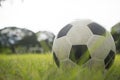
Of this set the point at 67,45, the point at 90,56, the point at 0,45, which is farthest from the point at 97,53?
the point at 0,45

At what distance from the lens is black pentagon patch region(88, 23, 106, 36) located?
4.40 meters

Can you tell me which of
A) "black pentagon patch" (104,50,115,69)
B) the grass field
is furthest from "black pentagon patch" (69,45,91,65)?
the grass field

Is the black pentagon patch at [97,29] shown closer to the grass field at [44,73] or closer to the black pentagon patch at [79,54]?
the black pentagon patch at [79,54]

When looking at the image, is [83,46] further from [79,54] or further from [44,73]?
[44,73]

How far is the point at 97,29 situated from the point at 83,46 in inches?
20.9

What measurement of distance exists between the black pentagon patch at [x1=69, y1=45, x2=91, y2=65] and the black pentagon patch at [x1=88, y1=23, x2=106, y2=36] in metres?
0.40

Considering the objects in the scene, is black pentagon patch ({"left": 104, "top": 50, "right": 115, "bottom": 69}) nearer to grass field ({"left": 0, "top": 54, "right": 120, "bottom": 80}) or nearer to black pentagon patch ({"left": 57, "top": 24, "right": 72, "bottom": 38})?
grass field ({"left": 0, "top": 54, "right": 120, "bottom": 80})

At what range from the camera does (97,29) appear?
4.50 meters

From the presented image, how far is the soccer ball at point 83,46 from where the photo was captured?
4.08m

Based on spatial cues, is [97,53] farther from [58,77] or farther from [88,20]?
[58,77]

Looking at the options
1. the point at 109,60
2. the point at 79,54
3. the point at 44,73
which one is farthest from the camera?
the point at 109,60

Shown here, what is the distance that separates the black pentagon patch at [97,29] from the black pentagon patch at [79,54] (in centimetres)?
A: 40

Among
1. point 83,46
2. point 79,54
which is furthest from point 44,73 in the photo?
point 83,46

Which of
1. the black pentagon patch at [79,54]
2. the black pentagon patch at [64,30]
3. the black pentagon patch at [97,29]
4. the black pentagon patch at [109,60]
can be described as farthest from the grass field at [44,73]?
the black pentagon patch at [64,30]
